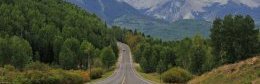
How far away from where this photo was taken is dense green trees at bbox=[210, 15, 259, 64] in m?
120

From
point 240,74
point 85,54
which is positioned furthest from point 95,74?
point 240,74

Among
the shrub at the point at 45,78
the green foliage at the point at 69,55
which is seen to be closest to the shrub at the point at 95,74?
the green foliage at the point at 69,55

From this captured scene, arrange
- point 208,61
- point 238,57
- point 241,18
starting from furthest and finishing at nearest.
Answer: point 208,61, point 241,18, point 238,57

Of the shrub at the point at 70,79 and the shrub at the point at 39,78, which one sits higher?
the shrub at the point at 39,78

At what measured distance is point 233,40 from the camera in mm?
121812

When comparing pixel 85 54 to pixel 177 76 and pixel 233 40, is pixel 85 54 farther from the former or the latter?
pixel 233 40

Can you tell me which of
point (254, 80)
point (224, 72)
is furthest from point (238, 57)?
point (254, 80)

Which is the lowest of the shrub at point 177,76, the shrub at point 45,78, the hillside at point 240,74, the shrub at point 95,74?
the shrub at point 95,74

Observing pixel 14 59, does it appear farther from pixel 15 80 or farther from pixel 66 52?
pixel 15 80

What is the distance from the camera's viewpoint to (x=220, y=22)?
126250 mm

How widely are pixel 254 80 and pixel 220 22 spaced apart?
259 feet

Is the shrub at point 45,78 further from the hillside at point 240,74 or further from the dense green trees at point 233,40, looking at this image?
the dense green trees at point 233,40

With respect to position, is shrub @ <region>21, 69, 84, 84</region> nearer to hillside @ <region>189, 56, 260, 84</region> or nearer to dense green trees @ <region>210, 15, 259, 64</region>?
hillside @ <region>189, 56, 260, 84</region>

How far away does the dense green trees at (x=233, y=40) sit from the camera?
4729 inches
